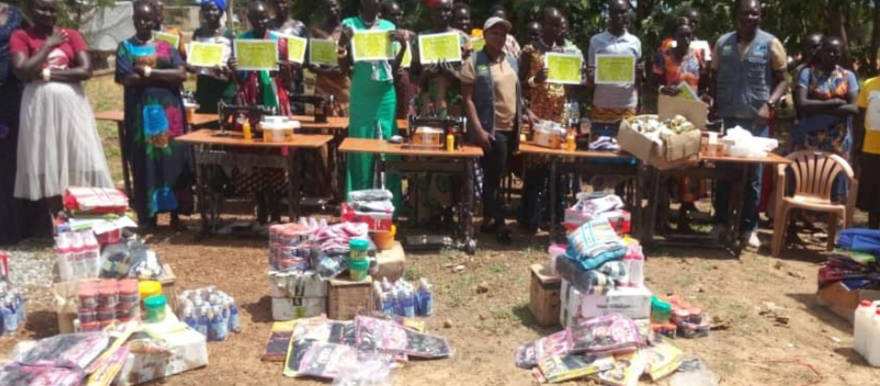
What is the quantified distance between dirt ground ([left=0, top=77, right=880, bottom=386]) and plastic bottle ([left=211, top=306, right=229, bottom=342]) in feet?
0.25

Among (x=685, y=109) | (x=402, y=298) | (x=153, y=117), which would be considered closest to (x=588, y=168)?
(x=685, y=109)

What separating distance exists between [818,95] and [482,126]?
3086 mm

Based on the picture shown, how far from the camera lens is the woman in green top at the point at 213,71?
7.80 meters

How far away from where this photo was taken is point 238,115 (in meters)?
7.29

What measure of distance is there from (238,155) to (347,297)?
242 centimetres

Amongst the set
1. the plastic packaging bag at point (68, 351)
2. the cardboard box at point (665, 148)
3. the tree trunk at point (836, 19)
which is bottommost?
the plastic packaging bag at point (68, 351)

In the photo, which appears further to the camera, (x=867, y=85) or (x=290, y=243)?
(x=867, y=85)

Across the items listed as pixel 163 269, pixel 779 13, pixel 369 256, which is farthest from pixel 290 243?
pixel 779 13

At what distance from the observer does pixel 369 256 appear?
17.9 ft

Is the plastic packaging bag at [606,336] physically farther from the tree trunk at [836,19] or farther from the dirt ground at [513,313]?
the tree trunk at [836,19]

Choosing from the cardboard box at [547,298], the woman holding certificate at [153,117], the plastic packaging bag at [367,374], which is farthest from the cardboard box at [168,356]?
the woman holding certificate at [153,117]

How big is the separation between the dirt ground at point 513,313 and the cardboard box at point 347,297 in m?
0.48

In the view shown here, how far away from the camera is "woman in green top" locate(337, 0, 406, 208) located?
24.2ft

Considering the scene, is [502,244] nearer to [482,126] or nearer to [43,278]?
[482,126]
